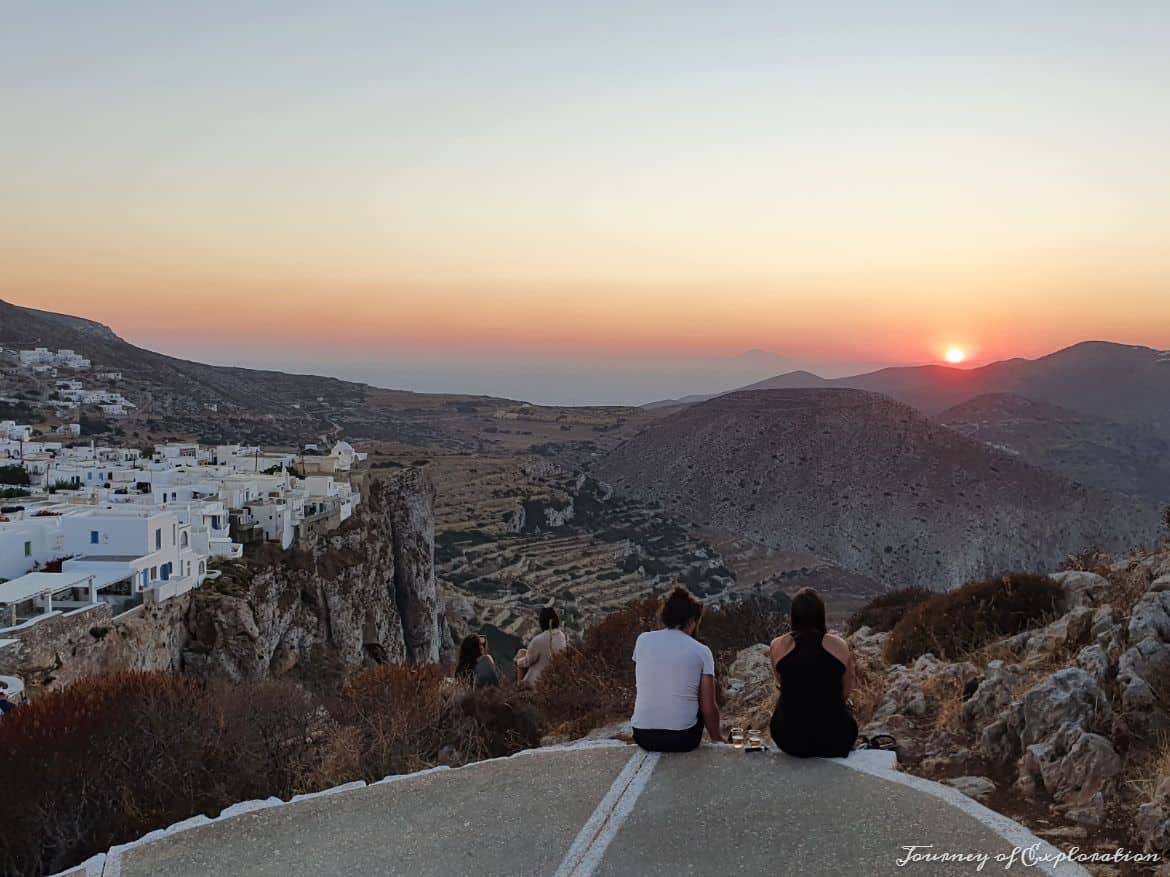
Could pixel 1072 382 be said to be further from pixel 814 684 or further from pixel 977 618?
pixel 814 684

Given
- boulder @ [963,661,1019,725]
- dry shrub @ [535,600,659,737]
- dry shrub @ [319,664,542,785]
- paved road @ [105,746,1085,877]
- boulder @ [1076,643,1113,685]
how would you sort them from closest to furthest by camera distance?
paved road @ [105,746,1085,877]
boulder @ [1076,643,1113,685]
boulder @ [963,661,1019,725]
dry shrub @ [319,664,542,785]
dry shrub @ [535,600,659,737]

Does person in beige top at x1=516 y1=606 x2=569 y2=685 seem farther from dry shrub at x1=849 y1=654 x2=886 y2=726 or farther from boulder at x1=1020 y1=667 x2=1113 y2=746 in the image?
boulder at x1=1020 y1=667 x2=1113 y2=746

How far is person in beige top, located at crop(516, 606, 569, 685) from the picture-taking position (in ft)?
32.4

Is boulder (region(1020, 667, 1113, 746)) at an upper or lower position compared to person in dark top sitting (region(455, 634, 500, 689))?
upper

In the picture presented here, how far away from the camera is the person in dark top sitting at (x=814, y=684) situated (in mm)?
5516

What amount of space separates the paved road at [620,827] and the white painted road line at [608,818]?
0.01 meters

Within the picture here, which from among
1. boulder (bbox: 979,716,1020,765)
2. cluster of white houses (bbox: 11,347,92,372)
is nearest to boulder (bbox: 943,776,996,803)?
boulder (bbox: 979,716,1020,765)

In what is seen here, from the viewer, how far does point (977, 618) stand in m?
8.84

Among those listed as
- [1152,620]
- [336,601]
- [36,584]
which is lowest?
[336,601]

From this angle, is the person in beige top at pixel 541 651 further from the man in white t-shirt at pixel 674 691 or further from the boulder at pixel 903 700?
the man in white t-shirt at pixel 674 691

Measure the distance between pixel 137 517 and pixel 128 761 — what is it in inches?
659

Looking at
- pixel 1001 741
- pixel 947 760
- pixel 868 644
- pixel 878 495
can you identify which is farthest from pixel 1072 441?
pixel 947 760

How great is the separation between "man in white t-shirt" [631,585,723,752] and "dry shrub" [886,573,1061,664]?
360 cm

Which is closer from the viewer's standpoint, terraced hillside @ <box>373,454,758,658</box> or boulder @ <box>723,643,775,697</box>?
boulder @ <box>723,643,775,697</box>
